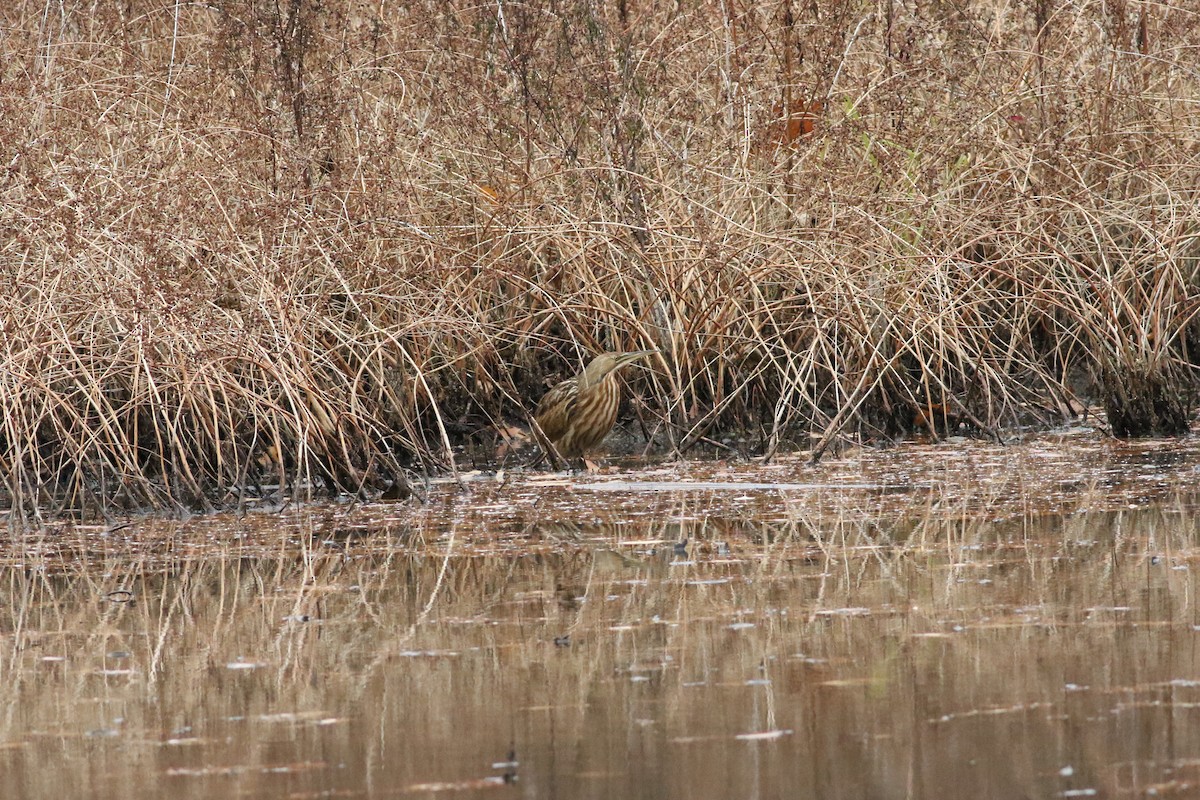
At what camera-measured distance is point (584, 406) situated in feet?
21.8

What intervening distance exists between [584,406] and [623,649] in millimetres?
3182

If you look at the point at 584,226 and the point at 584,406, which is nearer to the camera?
the point at 584,406

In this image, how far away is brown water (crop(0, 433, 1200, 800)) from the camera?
8.91 ft

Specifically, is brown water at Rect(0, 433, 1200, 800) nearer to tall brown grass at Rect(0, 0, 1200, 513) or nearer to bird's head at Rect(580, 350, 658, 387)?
tall brown grass at Rect(0, 0, 1200, 513)

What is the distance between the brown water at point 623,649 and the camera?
8.91ft

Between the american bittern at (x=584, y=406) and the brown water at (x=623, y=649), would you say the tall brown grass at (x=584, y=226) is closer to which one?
the american bittern at (x=584, y=406)

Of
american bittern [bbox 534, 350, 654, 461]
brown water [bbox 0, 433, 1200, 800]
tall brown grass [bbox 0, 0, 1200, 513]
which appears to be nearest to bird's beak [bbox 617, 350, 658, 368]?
american bittern [bbox 534, 350, 654, 461]

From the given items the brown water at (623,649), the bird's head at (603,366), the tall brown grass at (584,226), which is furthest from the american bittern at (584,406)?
the brown water at (623,649)

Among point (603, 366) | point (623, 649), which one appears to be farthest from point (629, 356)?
point (623, 649)

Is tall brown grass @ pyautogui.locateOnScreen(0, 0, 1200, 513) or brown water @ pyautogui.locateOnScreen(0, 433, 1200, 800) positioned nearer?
brown water @ pyautogui.locateOnScreen(0, 433, 1200, 800)

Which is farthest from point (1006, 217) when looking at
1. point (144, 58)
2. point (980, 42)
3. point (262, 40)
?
point (144, 58)

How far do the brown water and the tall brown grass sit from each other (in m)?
0.78

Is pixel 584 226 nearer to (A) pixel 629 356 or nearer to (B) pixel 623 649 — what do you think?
(A) pixel 629 356

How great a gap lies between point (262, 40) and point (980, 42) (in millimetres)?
3152
